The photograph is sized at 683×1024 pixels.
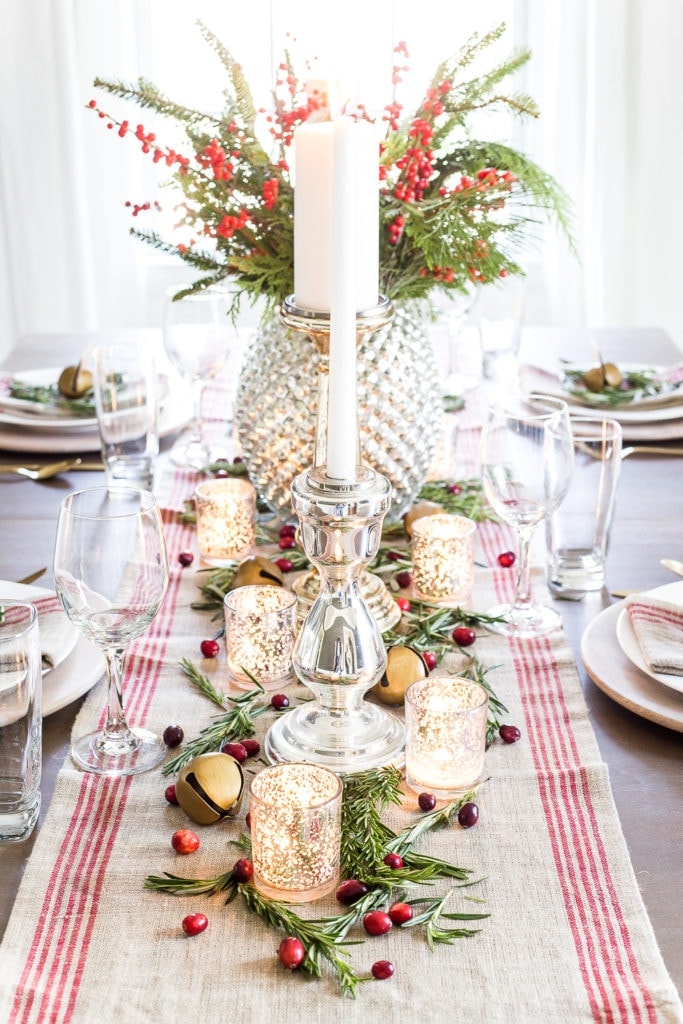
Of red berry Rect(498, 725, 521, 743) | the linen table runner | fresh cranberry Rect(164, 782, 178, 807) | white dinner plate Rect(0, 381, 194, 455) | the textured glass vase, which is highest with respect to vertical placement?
the textured glass vase

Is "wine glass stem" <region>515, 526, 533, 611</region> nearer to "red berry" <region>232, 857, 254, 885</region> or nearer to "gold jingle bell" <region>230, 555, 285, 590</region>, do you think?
"gold jingle bell" <region>230, 555, 285, 590</region>

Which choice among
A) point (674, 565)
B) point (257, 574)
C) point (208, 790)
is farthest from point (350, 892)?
point (674, 565)

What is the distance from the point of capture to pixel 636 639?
3.67 ft

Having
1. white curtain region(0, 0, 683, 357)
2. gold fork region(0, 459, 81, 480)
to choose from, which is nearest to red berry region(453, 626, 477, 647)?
gold fork region(0, 459, 81, 480)

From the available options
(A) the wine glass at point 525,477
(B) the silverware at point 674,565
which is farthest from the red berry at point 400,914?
(B) the silverware at point 674,565

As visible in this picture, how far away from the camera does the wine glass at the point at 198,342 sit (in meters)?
1.59

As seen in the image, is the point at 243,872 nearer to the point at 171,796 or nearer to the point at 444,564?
the point at 171,796

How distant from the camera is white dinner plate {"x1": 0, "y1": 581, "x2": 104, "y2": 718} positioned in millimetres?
1043

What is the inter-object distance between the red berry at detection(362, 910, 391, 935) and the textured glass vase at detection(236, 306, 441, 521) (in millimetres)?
668

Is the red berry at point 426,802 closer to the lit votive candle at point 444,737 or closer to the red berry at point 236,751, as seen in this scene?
the lit votive candle at point 444,737

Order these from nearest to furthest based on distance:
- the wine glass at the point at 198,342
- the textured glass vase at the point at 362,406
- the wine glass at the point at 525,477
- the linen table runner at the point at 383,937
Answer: the linen table runner at the point at 383,937
the wine glass at the point at 525,477
the textured glass vase at the point at 362,406
the wine glass at the point at 198,342

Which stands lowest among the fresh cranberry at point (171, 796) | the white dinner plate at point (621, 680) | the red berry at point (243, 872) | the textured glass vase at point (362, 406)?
the red berry at point (243, 872)

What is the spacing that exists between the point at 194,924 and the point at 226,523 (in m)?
0.66

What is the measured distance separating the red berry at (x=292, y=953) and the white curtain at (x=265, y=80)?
10.2ft
